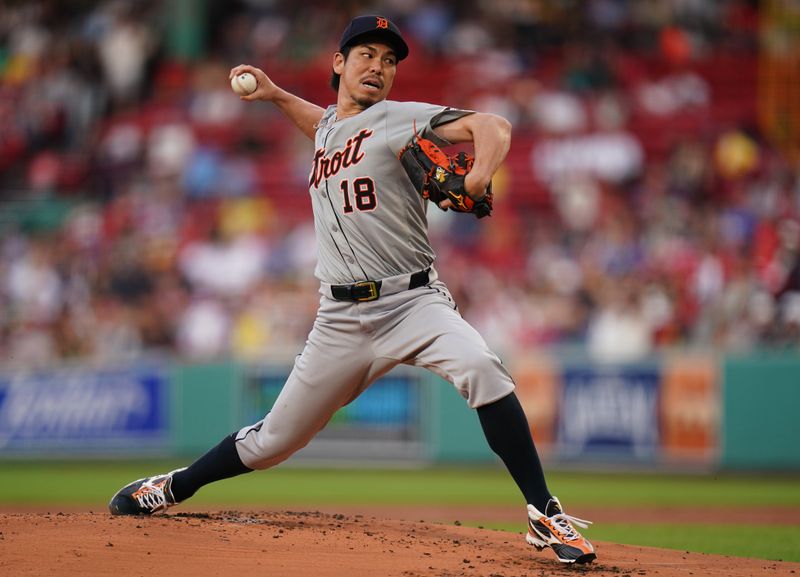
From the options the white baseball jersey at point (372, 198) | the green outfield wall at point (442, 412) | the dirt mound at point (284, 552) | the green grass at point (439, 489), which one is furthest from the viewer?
→ the green outfield wall at point (442, 412)

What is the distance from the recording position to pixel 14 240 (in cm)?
1560

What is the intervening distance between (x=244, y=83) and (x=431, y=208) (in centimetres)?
864

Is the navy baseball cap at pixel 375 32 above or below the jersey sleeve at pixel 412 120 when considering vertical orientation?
above

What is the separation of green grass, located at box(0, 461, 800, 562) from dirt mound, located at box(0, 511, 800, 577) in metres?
1.92

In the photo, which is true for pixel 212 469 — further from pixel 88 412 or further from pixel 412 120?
pixel 88 412

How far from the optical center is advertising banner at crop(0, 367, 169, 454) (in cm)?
1245

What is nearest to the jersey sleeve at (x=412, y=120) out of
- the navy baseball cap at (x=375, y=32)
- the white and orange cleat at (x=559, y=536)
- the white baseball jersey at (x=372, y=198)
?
the white baseball jersey at (x=372, y=198)

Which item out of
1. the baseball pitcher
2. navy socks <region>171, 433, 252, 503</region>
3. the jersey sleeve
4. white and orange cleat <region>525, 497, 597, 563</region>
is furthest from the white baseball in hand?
white and orange cleat <region>525, 497, 597, 563</region>

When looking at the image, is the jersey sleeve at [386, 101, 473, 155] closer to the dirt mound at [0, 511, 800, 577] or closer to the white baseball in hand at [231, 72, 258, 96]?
the white baseball in hand at [231, 72, 258, 96]

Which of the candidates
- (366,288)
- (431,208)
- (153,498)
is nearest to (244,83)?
(366,288)

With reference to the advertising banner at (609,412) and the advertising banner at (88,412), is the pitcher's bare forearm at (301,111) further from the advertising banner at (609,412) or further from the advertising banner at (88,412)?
the advertising banner at (88,412)

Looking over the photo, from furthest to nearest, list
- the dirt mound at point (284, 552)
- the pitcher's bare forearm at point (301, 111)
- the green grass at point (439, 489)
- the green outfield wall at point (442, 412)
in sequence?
the green outfield wall at point (442, 412), the green grass at point (439, 489), the pitcher's bare forearm at point (301, 111), the dirt mound at point (284, 552)

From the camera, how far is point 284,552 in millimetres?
4609

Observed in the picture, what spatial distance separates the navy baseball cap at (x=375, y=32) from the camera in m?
4.71
